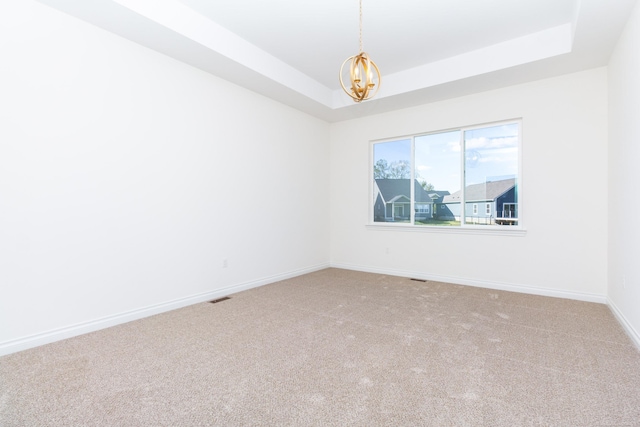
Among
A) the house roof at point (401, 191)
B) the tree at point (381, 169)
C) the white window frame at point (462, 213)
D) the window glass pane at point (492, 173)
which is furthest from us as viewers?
the tree at point (381, 169)

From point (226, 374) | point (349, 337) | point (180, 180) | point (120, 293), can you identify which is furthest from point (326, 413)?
point (180, 180)

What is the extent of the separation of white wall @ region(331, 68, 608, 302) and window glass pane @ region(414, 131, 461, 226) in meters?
0.23

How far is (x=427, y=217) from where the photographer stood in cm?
490

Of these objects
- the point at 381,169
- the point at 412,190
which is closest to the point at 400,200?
the point at 412,190

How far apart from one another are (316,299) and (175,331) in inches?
60.8

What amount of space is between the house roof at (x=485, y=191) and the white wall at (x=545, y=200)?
0.77ft

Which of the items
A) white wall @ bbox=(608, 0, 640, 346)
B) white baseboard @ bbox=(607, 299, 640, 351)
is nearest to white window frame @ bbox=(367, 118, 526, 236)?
white wall @ bbox=(608, 0, 640, 346)

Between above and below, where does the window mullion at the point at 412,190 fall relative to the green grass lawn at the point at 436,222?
above

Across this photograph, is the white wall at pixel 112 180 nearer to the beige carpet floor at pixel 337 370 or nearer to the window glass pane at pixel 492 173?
the beige carpet floor at pixel 337 370

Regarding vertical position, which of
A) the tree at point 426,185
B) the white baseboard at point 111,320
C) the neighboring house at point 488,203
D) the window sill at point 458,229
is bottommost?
the white baseboard at point 111,320

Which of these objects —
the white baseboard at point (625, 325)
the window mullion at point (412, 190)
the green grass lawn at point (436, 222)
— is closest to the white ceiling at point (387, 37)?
the window mullion at point (412, 190)

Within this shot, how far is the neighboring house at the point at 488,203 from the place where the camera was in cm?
411

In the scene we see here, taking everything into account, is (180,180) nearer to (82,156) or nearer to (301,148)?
(82,156)

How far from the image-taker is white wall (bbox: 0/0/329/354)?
2367 millimetres
